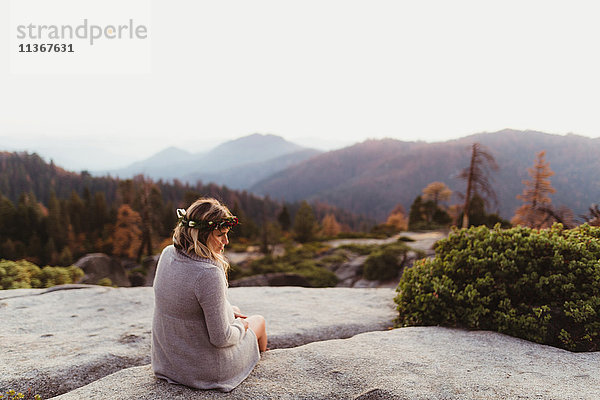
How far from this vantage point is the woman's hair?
10.9 feet

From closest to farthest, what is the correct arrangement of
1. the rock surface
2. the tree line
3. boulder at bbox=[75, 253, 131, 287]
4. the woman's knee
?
the woman's knee → the rock surface → the tree line → boulder at bbox=[75, 253, 131, 287]

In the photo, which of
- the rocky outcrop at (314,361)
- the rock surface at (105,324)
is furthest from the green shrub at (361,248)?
the rocky outcrop at (314,361)

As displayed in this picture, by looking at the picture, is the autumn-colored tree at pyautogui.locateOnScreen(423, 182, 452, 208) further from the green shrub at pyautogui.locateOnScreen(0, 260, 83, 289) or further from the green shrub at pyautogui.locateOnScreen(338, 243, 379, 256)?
the green shrub at pyautogui.locateOnScreen(0, 260, 83, 289)

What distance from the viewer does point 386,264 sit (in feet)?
56.1

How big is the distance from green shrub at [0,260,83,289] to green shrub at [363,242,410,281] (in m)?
13.3

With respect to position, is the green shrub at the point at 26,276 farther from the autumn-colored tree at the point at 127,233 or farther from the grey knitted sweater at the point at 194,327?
the autumn-colored tree at the point at 127,233

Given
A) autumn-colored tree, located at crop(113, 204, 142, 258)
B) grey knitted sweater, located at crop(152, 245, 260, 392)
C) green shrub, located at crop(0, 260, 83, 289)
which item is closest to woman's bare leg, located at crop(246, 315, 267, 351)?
Answer: grey knitted sweater, located at crop(152, 245, 260, 392)

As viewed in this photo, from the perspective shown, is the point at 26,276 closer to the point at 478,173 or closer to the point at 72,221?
the point at 478,173

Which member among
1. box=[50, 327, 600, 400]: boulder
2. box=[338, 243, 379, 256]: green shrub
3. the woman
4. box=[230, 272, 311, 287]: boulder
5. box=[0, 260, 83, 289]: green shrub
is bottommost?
box=[338, 243, 379, 256]: green shrub

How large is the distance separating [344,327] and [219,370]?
11.1 feet

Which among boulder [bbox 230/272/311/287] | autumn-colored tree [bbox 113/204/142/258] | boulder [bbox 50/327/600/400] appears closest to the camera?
boulder [bbox 50/327/600/400]

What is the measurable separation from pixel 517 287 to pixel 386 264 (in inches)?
453

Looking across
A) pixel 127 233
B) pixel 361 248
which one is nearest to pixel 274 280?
pixel 361 248

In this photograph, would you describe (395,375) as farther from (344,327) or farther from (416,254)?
(416,254)
